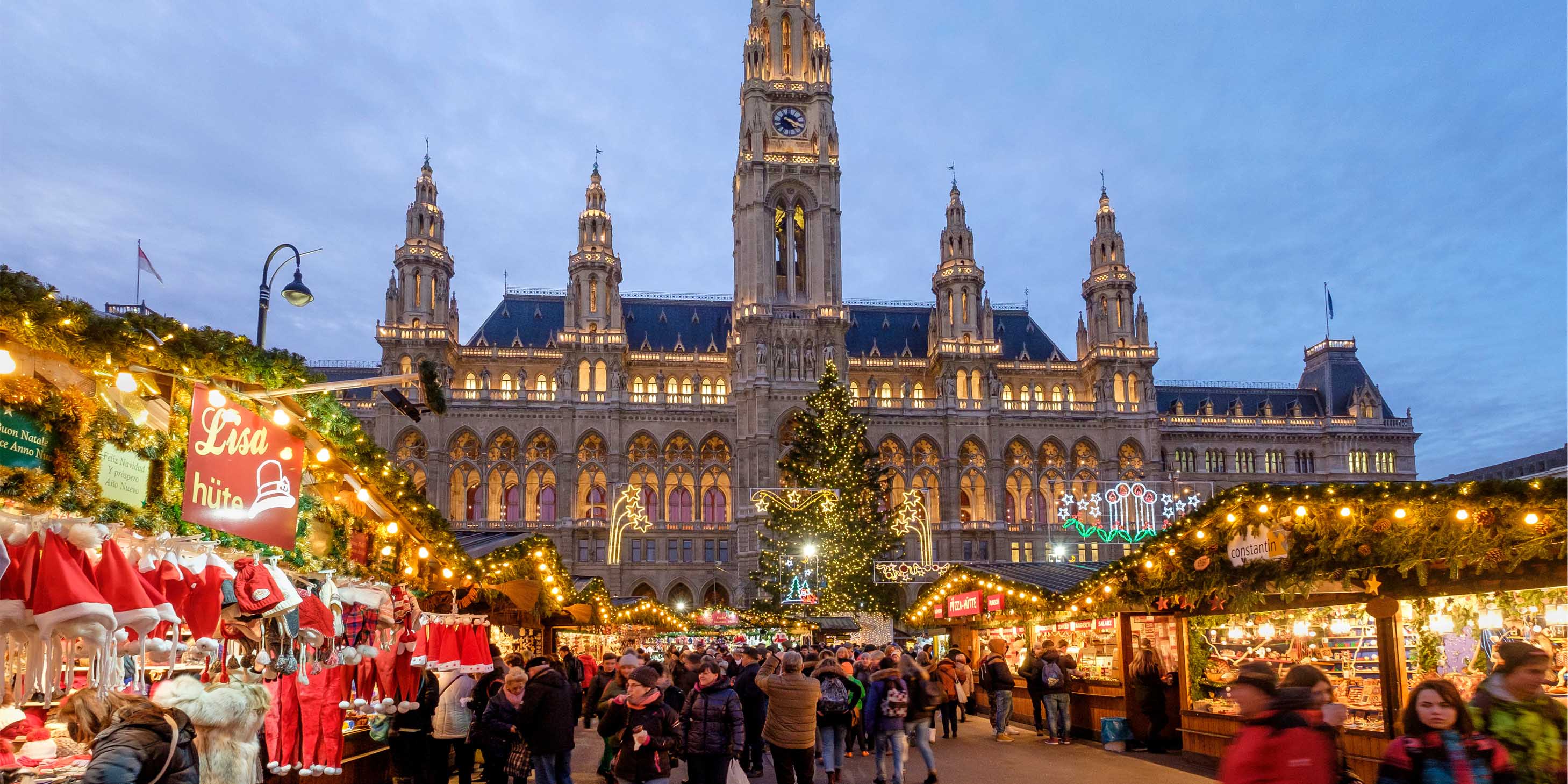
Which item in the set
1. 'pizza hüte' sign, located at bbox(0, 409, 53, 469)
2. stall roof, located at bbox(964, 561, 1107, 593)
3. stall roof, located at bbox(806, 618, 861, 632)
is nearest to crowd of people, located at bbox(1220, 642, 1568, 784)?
'pizza hüte' sign, located at bbox(0, 409, 53, 469)

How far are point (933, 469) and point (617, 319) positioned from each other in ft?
56.3

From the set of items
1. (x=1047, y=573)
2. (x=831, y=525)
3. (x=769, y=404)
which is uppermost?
(x=769, y=404)

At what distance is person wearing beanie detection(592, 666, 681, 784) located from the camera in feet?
29.7

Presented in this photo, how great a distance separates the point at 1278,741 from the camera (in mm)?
4910

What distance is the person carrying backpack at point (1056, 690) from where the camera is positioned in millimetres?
16328

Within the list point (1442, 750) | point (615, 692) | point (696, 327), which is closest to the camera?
point (1442, 750)

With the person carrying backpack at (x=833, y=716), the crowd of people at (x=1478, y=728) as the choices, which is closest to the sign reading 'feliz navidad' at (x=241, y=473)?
the person carrying backpack at (x=833, y=716)

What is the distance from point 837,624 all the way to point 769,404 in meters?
21.6

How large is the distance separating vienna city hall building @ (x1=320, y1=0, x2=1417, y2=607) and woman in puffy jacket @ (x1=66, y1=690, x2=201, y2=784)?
151 feet

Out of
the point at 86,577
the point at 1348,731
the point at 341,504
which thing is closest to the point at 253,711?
the point at 86,577

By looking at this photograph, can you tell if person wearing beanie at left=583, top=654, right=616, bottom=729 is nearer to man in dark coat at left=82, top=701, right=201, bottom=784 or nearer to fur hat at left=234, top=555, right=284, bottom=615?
fur hat at left=234, top=555, right=284, bottom=615

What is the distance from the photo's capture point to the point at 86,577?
238 inches

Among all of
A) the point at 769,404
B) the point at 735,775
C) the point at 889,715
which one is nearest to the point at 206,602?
the point at 735,775

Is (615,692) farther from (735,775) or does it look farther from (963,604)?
(963,604)
